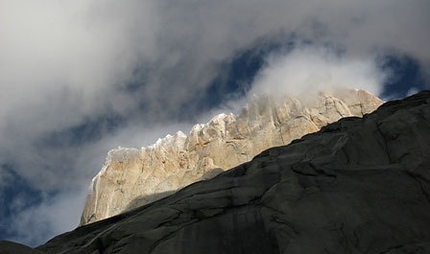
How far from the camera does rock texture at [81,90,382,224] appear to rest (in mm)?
71375

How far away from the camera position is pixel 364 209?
16.9 m

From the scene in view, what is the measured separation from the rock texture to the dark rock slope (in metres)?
48.6

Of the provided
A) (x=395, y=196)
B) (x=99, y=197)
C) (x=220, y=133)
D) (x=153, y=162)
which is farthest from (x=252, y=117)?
(x=395, y=196)

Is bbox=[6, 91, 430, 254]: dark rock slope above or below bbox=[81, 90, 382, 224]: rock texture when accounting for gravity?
below

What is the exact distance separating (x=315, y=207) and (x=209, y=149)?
5793 cm

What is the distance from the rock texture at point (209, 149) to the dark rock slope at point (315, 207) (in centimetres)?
4863

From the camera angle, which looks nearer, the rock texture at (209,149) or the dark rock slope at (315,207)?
the dark rock slope at (315,207)

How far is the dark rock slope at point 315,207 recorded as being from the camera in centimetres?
1606

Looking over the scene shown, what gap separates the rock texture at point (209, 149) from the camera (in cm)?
7138

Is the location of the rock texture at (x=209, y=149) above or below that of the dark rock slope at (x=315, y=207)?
above

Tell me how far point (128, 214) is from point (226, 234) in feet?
25.8

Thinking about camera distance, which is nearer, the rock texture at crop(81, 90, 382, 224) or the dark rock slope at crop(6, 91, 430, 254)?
the dark rock slope at crop(6, 91, 430, 254)

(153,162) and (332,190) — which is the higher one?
(153,162)

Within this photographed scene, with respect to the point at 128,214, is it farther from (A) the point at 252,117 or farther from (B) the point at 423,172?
(A) the point at 252,117
